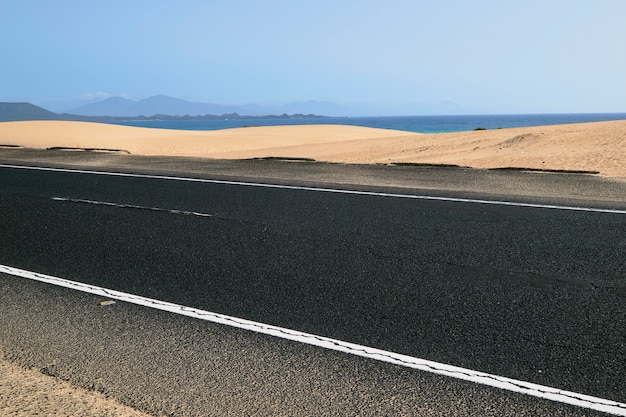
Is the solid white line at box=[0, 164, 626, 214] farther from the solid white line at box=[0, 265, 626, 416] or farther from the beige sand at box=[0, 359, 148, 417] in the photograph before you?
the beige sand at box=[0, 359, 148, 417]

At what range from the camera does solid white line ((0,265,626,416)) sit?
355 centimetres

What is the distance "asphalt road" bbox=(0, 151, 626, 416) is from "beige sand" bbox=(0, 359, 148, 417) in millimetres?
123

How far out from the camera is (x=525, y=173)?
1403cm

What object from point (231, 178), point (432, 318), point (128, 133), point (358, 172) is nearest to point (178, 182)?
point (231, 178)

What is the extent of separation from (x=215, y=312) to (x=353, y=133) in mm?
53839

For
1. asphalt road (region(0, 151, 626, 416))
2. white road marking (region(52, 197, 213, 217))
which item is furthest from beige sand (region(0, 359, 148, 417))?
white road marking (region(52, 197, 213, 217))

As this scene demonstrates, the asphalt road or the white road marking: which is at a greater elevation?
the white road marking

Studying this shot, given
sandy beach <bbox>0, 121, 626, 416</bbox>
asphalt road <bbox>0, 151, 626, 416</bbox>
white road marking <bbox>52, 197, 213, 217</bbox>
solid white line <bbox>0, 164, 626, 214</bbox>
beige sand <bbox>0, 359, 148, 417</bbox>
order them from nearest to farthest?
1. beige sand <bbox>0, 359, 148, 417</bbox>
2. sandy beach <bbox>0, 121, 626, 416</bbox>
3. asphalt road <bbox>0, 151, 626, 416</bbox>
4. solid white line <bbox>0, 164, 626, 214</bbox>
5. white road marking <bbox>52, 197, 213, 217</bbox>

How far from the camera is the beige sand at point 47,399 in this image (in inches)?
137

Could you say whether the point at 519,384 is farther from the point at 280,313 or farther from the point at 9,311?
the point at 9,311

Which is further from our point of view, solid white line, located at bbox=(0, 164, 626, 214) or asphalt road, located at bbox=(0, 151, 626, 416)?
solid white line, located at bbox=(0, 164, 626, 214)

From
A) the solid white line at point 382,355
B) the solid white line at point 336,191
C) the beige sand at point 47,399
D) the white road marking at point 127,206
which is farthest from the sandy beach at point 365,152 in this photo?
the white road marking at point 127,206

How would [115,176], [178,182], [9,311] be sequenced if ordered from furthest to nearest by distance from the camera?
[115,176] → [178,182] → [9,311]

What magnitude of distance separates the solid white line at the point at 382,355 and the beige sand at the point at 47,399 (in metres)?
1.31
